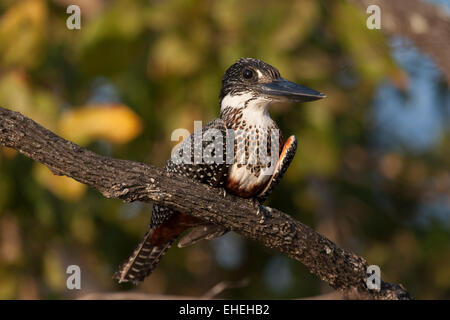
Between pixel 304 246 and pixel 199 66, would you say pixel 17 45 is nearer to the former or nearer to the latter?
pixel 199 66

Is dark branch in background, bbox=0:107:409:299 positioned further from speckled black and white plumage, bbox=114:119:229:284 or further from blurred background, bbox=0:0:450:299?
blurred background, bbox=0:0:450:299

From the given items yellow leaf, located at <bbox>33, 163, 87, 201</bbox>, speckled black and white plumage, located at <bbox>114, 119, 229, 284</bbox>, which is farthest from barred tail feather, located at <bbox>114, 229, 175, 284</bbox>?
yellow leaf, located at <bbox>33, 163, 87, 201</bbox>

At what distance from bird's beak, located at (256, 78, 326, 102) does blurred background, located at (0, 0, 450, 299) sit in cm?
218

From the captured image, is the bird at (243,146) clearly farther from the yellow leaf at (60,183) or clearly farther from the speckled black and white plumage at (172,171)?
the yellow leaf at (60,183)

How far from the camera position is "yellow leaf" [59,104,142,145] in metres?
7.13

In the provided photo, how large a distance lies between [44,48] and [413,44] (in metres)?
3.54

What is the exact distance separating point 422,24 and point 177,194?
325cm

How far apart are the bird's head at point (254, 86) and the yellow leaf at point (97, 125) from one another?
294 cm

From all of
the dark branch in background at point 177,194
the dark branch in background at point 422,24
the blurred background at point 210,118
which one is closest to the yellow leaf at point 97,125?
the blurred background at point 210,118

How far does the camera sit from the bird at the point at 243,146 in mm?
4164

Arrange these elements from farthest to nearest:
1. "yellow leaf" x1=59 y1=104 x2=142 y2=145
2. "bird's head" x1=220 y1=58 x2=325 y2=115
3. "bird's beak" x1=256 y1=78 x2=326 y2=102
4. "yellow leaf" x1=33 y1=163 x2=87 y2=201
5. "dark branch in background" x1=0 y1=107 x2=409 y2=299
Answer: "yellow leaf" x1=59 y1=104 x2=142 y2=145 < "yellow leaf" x1=33 y1=163 x2=87 y2=201 < "bird's head" x1=220 y1=58 x2=325 y2=115 < "bird's beak" x1=256 y1=78 x2=326 y2=102 < "dark branch in background" x1=0 y1=107 x2=409 y2=299

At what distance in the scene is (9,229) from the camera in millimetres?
8906

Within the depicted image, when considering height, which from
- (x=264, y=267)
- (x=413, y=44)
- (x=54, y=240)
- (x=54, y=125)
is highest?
(x=413, y=44)
